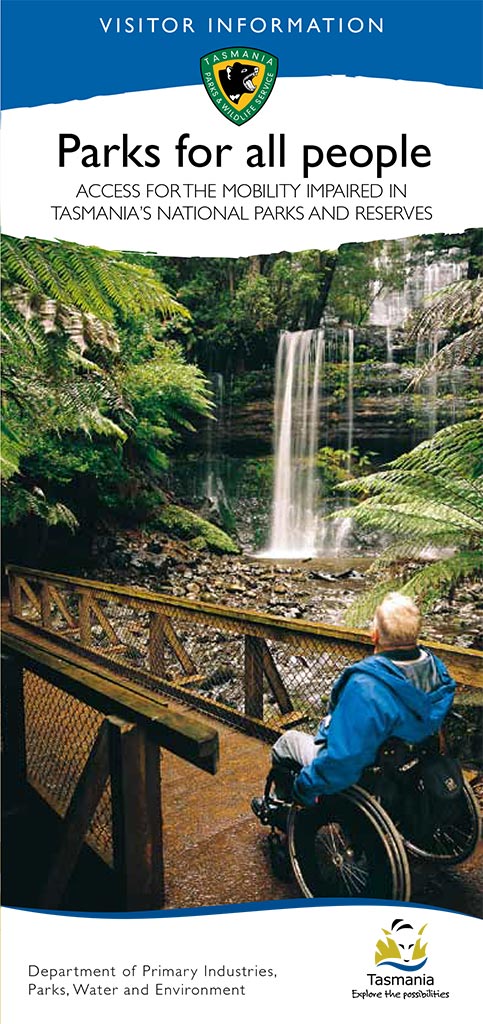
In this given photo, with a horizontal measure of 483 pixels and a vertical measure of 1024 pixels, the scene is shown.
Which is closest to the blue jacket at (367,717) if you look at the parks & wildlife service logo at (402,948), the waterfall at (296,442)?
the parks & wildlife service logo at (402,948)

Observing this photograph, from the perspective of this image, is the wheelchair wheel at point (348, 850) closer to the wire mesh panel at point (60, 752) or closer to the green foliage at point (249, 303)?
the wire mesh panel at point (60, 752)

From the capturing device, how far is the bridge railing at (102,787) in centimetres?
152

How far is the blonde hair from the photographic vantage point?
1.47m

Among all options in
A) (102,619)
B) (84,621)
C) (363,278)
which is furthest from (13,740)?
Answer: (363,278)

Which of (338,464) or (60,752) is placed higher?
(338,464)

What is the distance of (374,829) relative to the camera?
4.84 ft

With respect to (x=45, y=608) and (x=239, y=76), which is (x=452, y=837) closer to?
(x=239, y=76)

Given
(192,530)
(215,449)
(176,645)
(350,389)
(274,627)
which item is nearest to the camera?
(274,627)

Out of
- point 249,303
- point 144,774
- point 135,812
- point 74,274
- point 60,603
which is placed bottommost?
point 60,603

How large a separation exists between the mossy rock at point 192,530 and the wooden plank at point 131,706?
805 cm

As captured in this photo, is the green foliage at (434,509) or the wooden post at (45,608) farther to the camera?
the wooden post at (45,608)

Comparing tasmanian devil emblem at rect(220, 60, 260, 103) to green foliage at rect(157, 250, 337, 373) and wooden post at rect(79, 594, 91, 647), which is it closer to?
wooden post at rect(79, 594, 91, 647)

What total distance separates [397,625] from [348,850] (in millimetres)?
642

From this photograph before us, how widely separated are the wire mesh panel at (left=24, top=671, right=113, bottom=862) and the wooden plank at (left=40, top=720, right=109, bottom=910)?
0.61ft
